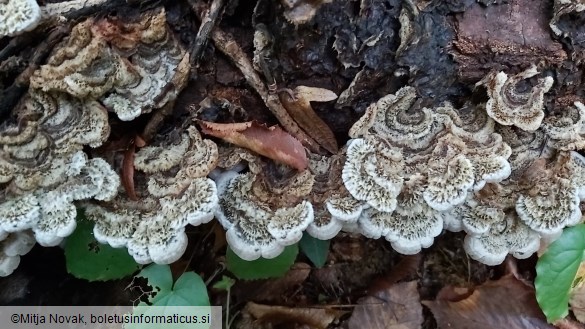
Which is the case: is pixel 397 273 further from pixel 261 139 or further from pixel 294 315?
pixel 261 139

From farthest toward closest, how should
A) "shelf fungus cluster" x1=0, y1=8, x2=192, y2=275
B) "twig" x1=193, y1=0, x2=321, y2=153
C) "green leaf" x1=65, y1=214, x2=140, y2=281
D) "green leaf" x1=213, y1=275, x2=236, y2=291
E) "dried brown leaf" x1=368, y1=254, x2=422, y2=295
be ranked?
"dried brown leaf" x1=368, y1=254, x2=422, y2=295
"green leaf" x1=213, y1=275, x2=236, y2=291
"green leaf" x1=65, y1=214, x2=140, y2=281
"twig" x1=193, y1=0, x2=321, y2=153
"shelf fungus cluster" x1=0, y1=8, x2=192, y2=275

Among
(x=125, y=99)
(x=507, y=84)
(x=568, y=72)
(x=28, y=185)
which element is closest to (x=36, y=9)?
(x=125, y=99)

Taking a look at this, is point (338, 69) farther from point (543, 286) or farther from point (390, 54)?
point (543, 286)

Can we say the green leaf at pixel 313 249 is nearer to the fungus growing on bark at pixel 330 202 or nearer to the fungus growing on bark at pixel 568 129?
the fungus growing on bark at pixel 330 202

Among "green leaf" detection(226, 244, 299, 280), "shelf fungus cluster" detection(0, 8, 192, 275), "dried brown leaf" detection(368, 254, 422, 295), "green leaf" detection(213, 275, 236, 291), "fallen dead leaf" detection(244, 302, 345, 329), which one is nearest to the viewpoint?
"shelf fungus cluster" detection(0, 8, 192, 275)

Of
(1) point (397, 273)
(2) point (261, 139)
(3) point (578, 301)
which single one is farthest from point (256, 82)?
(3) point (578, 301)

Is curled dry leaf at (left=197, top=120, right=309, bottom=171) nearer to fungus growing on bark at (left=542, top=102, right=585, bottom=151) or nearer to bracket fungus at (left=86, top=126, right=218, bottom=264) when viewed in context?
bracket fungus at (left=86, top=126, right=218, bottom=264)

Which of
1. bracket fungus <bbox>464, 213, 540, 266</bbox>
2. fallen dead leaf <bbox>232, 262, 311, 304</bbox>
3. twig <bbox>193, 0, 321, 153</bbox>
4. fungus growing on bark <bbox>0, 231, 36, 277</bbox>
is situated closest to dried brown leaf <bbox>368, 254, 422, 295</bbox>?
fallen dead leaf <bbox>232, 262, 311, 304</bbox>
